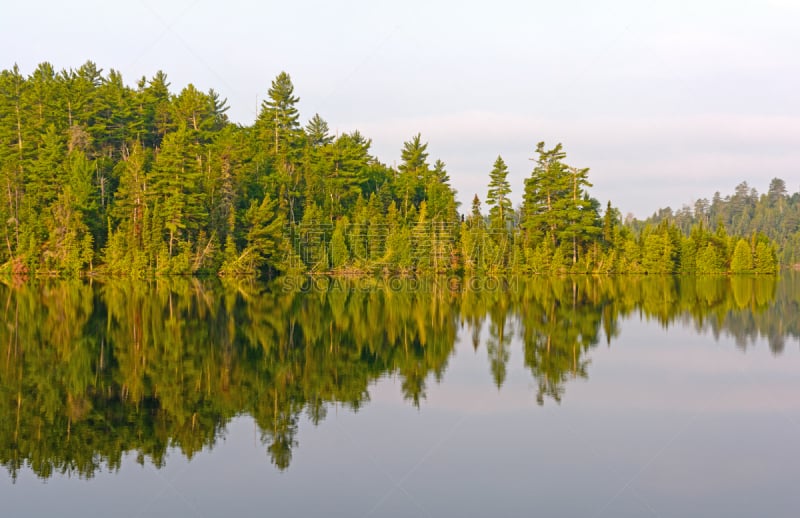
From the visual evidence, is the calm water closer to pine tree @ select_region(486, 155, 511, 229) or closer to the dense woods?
the dense woods

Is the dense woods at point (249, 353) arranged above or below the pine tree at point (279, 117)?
below

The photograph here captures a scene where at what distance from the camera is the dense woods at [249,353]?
42.7 feet

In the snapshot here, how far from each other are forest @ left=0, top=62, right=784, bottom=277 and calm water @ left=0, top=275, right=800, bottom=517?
1714 inches

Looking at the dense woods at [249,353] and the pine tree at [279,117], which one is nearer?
the dense woods at [249,353]

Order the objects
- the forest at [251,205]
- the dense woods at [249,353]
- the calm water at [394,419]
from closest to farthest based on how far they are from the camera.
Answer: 1. the calm water at [394,419]
2. the dense woods at [249,353]
3. the forest at [251,205]

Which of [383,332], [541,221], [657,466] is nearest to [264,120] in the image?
[541,221]

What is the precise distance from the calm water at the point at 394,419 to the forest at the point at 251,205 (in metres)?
43.5

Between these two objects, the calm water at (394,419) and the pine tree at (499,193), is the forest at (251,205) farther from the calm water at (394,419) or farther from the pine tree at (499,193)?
the calm water at (394,419)

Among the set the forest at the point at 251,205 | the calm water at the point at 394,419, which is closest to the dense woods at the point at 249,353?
the calm water at the point at 394,419

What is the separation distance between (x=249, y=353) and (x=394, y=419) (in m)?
8.32

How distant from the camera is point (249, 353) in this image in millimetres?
21328

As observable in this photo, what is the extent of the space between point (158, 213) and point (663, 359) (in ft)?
187

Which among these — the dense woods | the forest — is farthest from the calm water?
the forest

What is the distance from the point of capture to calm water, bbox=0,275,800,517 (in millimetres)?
10281
